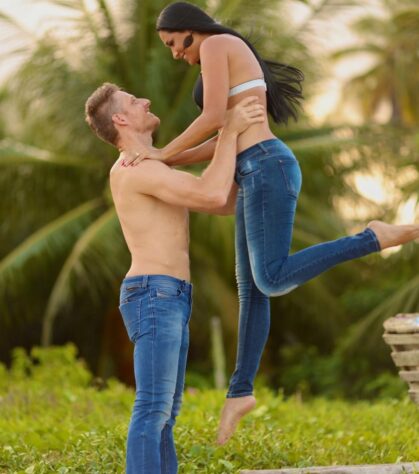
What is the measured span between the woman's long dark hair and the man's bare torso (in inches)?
30.8

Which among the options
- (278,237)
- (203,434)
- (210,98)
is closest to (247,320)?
(278,237)

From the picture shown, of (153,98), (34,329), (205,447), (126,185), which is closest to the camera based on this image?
(126,185)

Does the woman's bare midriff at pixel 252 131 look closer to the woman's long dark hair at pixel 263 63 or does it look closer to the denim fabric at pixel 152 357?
the woman's long dark hair at pixel 263 63

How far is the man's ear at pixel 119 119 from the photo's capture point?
489 centimetres

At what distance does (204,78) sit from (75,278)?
11.1m

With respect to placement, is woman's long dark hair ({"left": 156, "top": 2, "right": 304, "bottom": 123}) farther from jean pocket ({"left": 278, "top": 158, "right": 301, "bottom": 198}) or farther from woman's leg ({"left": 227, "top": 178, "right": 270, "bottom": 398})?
woman's leg ({"left": 227, "top": 178, "right": 270, "bottom": 398})

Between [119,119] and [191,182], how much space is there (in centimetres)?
50

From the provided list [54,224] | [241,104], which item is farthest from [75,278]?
[241,104]

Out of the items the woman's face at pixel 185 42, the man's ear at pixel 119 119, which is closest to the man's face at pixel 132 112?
the man's ear at pixel 119 119

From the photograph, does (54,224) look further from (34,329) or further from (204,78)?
(204,78)

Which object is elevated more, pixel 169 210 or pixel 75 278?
pixel 169 210

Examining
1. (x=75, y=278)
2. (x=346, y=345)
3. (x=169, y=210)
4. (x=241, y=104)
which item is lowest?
(x=346, y=345)

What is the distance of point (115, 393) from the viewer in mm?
8977

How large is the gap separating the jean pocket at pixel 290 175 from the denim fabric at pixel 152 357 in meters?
0.71
